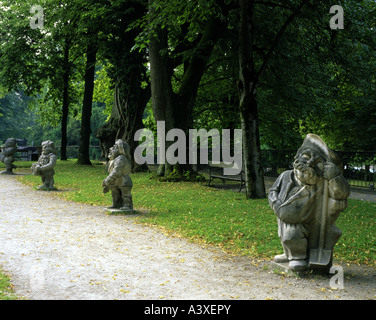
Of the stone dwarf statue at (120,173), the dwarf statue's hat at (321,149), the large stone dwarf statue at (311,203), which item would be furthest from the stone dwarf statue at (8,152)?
the dwarf statue's hat at (321,149)

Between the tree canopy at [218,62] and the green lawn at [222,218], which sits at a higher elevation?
the tree canopy at [218,62]

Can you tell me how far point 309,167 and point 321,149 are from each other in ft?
1.08

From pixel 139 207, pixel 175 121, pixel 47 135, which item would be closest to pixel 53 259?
pixel 139 207

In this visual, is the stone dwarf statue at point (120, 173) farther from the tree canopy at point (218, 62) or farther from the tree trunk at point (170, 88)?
the tree trunk at point (170, 88)

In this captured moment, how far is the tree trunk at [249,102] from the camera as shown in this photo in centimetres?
1465

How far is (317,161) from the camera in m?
6.27

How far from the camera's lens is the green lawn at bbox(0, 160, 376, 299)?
329 inches

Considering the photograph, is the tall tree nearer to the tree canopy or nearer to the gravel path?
the tree canopy

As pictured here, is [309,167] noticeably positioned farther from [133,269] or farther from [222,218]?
[222,218]

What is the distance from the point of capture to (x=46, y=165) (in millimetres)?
17516

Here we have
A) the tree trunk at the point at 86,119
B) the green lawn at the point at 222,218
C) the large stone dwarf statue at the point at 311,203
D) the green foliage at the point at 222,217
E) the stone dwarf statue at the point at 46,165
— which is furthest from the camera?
the tree trunk at the point at 86,119

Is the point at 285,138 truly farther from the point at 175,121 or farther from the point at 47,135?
the point at 47,135

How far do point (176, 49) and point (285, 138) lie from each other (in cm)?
987

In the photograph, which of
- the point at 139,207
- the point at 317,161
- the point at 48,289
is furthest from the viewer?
the point at 139,207
